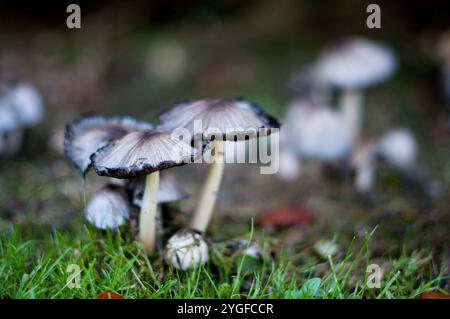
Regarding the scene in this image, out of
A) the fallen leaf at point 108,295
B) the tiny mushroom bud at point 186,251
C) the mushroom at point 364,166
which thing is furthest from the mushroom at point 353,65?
the fallen leaf at point 108,295

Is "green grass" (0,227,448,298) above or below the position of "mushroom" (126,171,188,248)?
below

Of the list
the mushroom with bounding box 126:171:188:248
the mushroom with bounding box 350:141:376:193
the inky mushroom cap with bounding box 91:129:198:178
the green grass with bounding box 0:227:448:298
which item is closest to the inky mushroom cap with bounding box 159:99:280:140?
the inky mushroom cap with bounding box 91:129:198:178

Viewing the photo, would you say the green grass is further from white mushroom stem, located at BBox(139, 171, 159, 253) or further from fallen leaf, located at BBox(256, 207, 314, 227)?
fallen leaf, located at BBox(256, 207, 314, 227)

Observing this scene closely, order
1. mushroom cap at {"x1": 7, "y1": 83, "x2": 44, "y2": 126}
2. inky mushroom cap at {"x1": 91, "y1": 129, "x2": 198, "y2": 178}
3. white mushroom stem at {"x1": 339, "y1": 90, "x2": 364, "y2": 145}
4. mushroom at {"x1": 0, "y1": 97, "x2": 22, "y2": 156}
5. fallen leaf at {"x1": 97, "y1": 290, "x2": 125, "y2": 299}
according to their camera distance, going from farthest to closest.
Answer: white mushroom stem at {"x1": 339, "y1": 90, "x2": 364, "y2": 145} → mushroom cap at {"x1": 7, "y1": 83, "x2": 44, "y2": 126} → mushroom at {"x1": 0, "y1": 97, "x2": 22, "y2": 156} → fallen leaf at {"x1": 97, "y1": 290, "x2": 125, "y2": 299} → inky mushroom cap at {"x1": 91, "y1": 129, "x2": 198, "y2": 178}

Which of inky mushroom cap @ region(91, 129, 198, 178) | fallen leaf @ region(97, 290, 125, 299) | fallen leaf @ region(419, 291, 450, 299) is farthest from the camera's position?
fallen leaf @ region(419, 291, 450, 299)
